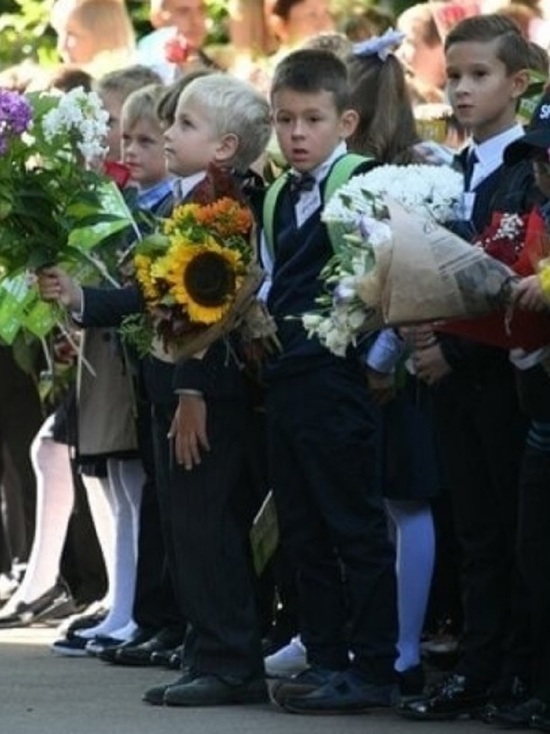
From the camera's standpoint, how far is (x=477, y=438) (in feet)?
29.6

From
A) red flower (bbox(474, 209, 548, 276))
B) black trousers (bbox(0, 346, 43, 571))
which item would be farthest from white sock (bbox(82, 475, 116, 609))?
red flower (bbox(474, 209, 548, 276))

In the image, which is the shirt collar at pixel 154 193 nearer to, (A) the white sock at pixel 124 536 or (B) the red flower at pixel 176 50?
(A) the white sock at pixel 124 536

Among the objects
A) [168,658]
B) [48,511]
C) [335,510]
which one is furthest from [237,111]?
[48,511]

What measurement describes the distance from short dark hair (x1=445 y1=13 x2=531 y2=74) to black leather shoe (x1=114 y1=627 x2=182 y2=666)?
2657 millimetres

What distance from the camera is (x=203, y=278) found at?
9.12 meters

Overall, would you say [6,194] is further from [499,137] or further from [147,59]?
[147,59]

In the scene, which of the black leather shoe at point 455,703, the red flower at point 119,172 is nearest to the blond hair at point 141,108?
the red flower at point 119,172

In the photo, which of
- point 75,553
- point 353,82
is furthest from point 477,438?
point 75,553

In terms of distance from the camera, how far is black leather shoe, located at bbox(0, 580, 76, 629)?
40.6ft

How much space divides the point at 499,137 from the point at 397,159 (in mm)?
906

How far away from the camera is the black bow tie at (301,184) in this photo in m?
9.34

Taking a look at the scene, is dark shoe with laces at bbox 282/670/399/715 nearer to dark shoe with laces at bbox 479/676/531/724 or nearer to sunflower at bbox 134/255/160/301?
dark shoe with laces at bbox 479/676/531/724

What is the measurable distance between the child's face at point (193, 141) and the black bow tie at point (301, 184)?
0.43m

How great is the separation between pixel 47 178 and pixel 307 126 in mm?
870
